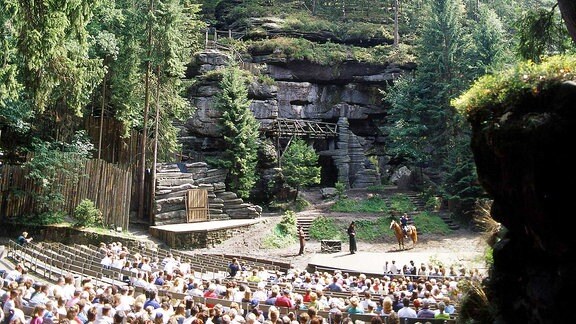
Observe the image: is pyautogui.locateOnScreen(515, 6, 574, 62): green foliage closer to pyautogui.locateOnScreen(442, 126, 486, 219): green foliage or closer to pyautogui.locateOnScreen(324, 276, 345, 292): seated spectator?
pyautogui.locateOnScreen(324, 276, 345, 292): seated spectator

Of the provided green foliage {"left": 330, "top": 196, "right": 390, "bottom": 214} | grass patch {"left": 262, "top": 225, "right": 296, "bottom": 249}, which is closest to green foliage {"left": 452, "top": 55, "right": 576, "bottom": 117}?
grass patch {"left": 262, "top": 225, "right": 296, "bottom": 249}

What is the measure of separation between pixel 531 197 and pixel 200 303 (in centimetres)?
643

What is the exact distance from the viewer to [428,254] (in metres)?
24.6

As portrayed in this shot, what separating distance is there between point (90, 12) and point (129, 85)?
15.4 metres

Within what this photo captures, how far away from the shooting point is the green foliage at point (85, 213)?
24445mm

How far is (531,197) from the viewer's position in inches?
264

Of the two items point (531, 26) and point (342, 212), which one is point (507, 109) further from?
point (342, 212)

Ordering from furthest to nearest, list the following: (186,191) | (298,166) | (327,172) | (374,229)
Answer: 1. (327,172)
2. (298,166)
3. (374,229)
4. (186,191)

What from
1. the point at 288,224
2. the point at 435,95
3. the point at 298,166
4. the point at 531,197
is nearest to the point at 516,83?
the point at 531,197

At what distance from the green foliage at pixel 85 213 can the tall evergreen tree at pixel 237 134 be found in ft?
30.0

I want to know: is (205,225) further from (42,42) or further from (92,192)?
(42,42)

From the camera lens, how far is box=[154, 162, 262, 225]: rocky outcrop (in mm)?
28028

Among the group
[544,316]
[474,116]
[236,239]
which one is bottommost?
[236,239]

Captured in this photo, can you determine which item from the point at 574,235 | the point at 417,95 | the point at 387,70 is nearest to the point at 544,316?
the point at 574,235
